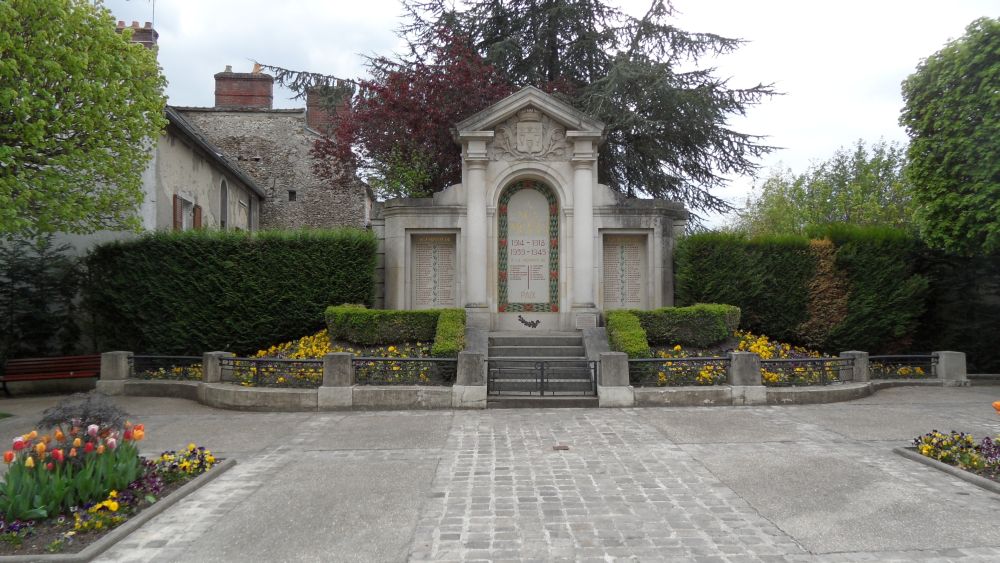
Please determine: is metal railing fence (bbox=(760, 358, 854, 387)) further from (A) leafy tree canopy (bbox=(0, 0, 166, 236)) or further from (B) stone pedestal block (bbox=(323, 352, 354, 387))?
(A) leafy tree canopy (bbox=(0, 0, 166, 236))

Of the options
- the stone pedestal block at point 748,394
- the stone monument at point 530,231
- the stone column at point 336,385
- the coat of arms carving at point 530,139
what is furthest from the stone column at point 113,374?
the stone pedestal block at point 748,394

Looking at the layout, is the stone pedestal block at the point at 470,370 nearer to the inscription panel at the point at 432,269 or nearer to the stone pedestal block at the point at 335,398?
the stone pedestal block at the point at 335,398

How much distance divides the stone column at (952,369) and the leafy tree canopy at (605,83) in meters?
10.4

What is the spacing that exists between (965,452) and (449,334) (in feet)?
26.1

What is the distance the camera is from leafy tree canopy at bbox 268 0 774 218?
18859mm

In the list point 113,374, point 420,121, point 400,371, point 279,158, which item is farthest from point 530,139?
point 279,158

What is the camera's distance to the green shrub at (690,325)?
39.9ft

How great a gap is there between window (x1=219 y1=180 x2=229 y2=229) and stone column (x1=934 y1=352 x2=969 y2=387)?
863 inches

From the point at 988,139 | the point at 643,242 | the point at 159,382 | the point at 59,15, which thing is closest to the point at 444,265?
the point at 643,242

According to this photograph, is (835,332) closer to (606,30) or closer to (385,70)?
(606,30)

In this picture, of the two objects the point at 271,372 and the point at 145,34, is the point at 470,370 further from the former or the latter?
the point at 145,34

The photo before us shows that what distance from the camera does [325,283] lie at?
45.6ft

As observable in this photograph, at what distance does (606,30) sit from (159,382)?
1801 centimetres

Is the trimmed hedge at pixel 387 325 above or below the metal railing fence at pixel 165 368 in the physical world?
above
